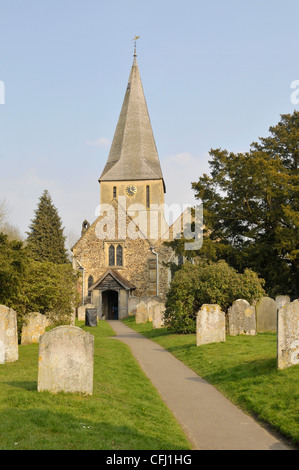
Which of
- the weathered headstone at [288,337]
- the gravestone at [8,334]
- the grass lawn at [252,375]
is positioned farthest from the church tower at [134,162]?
the weathered headstone at [288,337]

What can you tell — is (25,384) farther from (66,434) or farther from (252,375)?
(252,375)

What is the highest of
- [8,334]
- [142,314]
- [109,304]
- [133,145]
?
[133,145]

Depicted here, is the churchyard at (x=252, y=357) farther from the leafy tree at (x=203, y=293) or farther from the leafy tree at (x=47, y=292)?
the leafy tree at (x=47, y=292)

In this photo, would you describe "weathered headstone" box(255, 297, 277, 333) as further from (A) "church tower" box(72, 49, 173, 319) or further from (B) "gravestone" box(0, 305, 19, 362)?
(A) "church tower" box(72, 49, 173, 319)

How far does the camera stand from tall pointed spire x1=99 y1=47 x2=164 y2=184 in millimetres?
53275

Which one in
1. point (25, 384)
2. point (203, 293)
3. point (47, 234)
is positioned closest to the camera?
point (25, 384)

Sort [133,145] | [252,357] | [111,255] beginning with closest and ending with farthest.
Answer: [252,357] → [111,255] → [133,145]

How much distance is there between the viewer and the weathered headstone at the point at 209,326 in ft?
51.8

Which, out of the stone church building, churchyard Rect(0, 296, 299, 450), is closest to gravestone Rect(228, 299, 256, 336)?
churchyard Rect(0, 296, 299, 450)

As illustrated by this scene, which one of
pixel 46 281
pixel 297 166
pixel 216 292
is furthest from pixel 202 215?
pixel 46 281

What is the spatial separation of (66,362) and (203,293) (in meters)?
12.7

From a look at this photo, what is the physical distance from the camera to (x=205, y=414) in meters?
8.07

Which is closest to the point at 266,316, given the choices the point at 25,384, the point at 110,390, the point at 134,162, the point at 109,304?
the point at 110,390

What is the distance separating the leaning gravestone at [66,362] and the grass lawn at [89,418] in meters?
0.18
